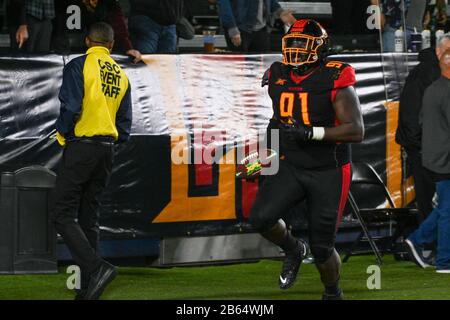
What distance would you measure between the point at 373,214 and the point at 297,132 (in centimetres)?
346

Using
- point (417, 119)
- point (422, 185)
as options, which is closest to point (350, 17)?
point (417, 119)

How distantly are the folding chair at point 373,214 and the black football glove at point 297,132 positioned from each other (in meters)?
2.98

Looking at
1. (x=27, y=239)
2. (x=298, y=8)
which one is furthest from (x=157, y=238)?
(x=298, y=8)

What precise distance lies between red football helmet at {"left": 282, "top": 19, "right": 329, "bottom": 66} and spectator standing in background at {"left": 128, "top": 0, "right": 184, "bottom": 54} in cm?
321

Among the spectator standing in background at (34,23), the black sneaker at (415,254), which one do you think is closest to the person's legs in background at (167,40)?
the spectator standing in background at (34,23)

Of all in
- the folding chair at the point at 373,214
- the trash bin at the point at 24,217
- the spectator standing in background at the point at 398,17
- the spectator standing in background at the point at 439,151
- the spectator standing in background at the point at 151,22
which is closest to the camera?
the trash bin at the point at 24,217

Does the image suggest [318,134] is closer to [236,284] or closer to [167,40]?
[236,284]

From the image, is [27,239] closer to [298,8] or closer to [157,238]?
[157,238]

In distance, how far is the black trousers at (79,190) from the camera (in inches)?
336

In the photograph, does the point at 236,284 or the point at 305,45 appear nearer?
the point at 305,45

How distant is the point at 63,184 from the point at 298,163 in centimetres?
170

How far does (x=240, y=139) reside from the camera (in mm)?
11055

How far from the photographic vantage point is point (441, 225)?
34.3 ft

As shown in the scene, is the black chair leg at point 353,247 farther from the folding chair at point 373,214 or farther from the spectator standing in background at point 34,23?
the spectator standing in background at point 34,23
